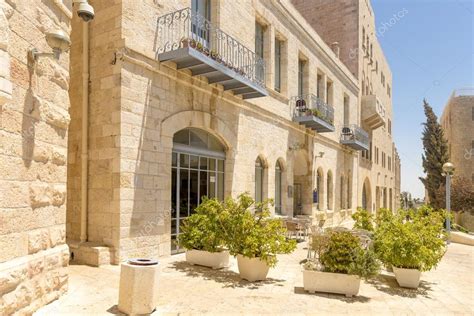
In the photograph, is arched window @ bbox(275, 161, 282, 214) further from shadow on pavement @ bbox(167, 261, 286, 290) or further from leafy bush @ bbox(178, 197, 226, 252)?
shadow on pavement @ bbox(167, 261, 286, 290)

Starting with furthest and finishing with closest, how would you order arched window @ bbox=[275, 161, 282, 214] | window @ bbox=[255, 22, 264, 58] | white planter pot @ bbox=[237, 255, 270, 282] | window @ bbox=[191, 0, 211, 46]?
arched window @ bbox=[275, 161, 282, 214] → window @ bbox=[255, 22, 264, 58] → window @ bbox=[191, 0, 211, 46] → white planter pot @ bbox=[237, 255, 270, 282]

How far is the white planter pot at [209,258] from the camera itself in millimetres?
7434

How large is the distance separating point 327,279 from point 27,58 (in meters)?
5.55

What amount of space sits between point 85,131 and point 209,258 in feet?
12.6

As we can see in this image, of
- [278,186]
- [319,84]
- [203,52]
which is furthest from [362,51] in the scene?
[203,52]

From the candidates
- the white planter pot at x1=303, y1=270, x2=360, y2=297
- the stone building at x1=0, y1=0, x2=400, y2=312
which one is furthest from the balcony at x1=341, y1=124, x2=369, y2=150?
the white planter pot at x1=303, y1=270, x2=360, y2=297

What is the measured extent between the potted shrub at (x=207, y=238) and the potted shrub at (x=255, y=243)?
13.8 inches

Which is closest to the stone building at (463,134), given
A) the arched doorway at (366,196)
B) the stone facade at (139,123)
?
the arched doorway at (366,196)

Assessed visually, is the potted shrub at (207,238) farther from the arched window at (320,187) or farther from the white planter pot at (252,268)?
the arched window at (320,187)

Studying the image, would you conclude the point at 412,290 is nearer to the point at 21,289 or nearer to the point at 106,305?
the point at 106,305

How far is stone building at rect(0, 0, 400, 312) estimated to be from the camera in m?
4.17

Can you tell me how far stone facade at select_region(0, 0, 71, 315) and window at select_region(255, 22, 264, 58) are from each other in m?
8.17

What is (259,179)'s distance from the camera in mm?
12352

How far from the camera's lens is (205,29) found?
9.78 metres
